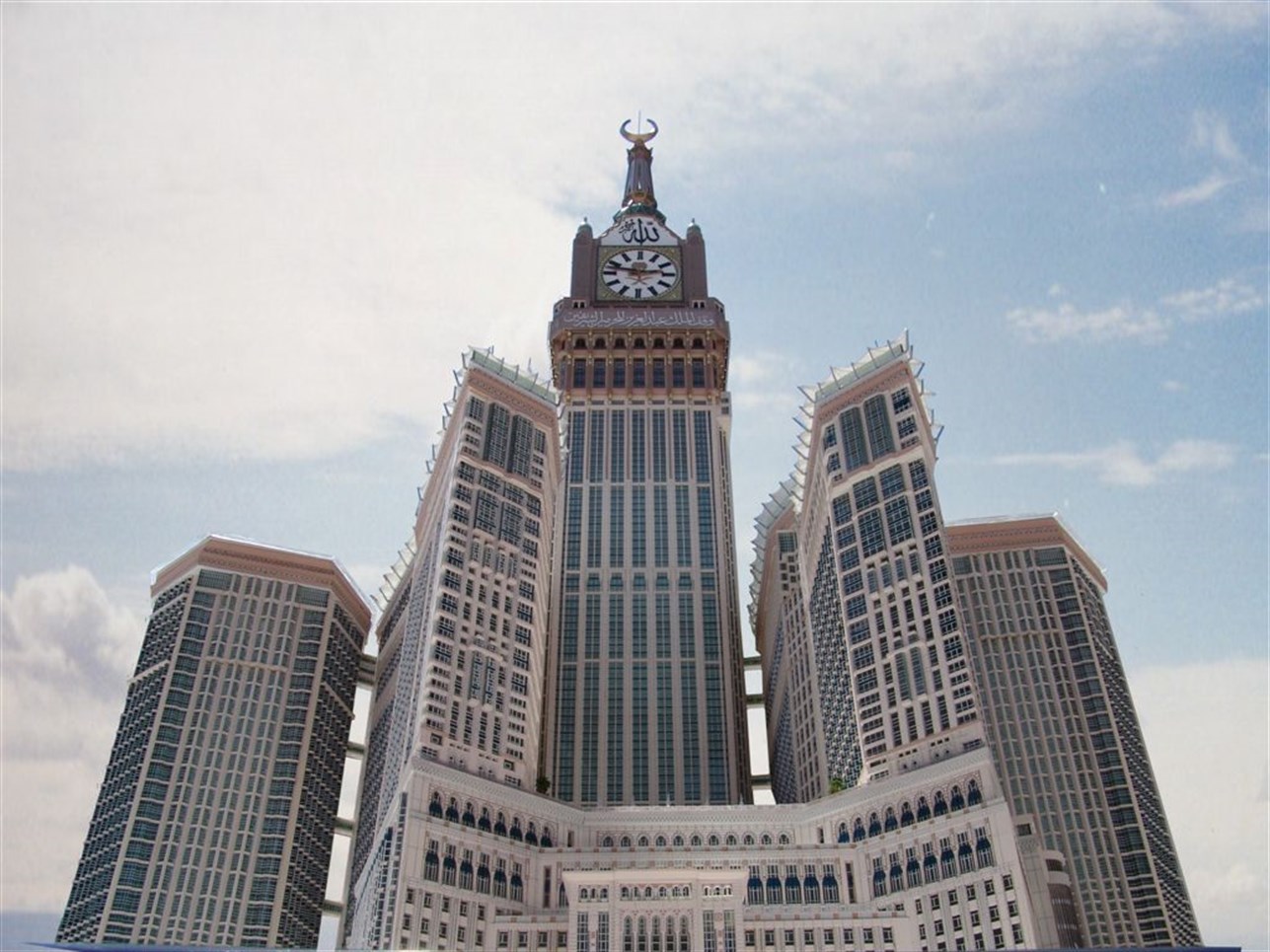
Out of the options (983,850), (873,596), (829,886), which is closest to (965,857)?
(983,850)

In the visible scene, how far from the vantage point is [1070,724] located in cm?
17438

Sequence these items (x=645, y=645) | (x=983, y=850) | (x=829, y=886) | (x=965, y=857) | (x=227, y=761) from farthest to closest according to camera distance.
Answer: (x=645, y=645)
(x=227, y=761)
(x=829, y=886)
(x=965, y=857)
(x=983, y=850)

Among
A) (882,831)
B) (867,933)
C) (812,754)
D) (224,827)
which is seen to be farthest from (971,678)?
(224,827)

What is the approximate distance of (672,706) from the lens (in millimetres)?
170750

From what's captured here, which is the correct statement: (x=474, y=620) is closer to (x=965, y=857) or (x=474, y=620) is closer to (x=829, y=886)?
(x=829, y=886)

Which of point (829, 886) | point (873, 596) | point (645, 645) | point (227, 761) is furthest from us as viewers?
point (645, 645)

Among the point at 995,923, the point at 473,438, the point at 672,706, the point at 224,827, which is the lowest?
the point at 995,923

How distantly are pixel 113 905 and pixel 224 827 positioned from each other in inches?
663

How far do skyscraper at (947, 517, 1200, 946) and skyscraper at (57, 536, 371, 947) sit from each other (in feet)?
316

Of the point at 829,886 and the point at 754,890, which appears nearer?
the point at 829,886

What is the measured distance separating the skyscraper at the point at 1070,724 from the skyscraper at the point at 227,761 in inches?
3794

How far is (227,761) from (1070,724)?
119 m

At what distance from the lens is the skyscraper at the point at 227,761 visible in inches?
6132

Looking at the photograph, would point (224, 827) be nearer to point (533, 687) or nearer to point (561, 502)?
point (533, 687)
